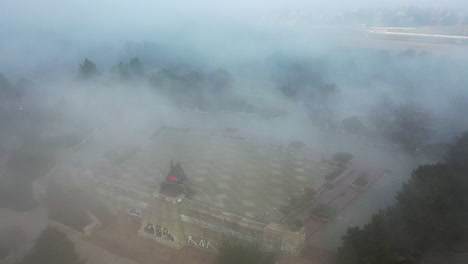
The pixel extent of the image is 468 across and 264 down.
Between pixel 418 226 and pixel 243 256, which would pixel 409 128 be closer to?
pixel 418 226

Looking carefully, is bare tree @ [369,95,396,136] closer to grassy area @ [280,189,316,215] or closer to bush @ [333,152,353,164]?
bush @ [333,152,353,164]

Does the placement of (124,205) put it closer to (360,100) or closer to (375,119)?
Answer: (375,119)

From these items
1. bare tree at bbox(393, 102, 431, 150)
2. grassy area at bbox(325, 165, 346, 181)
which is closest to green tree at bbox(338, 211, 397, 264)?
grassy area at bbox(325, 165, 346, 181)

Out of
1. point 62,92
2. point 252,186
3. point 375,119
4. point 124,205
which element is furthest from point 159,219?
point 62,92

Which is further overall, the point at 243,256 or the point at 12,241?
the point at 12,241

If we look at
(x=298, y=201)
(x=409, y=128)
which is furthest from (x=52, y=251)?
(x=409, y=128)

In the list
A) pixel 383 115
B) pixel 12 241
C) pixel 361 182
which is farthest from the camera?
pixel 383 115
